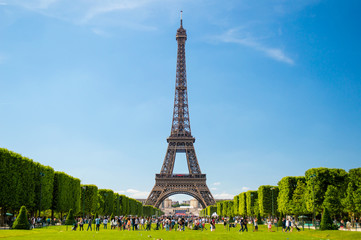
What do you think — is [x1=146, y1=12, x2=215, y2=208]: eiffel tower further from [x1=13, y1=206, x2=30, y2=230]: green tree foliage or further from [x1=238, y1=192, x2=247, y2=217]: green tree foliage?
[x1=13, y1=206, x2=30, y2=230]: green tree foliage

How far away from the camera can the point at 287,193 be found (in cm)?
6366

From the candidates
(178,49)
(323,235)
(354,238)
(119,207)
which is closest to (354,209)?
(323,235)

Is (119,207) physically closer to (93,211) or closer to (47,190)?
(93,211)

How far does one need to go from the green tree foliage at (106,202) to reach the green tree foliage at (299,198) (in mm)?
35352

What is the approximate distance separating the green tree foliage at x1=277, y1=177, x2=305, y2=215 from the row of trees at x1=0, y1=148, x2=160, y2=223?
3190 centimetres

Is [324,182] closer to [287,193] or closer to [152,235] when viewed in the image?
[287,193]

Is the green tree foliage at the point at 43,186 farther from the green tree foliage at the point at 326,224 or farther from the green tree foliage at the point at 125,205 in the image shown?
the green tree foliage at the point at 125,205

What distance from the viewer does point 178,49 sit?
4513 inches

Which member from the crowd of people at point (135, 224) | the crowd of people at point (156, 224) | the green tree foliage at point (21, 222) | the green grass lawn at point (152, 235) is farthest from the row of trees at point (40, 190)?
the green grass lawn at point (152, 235)

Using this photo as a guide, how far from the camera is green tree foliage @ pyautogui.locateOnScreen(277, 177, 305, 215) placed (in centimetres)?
6297

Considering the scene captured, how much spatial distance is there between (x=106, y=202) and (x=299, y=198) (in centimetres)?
3773

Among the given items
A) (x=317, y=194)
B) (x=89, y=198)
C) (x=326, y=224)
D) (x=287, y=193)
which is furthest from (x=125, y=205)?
(x=326, y=224)

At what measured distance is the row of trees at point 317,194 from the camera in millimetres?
52759

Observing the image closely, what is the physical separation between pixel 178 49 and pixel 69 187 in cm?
6425
